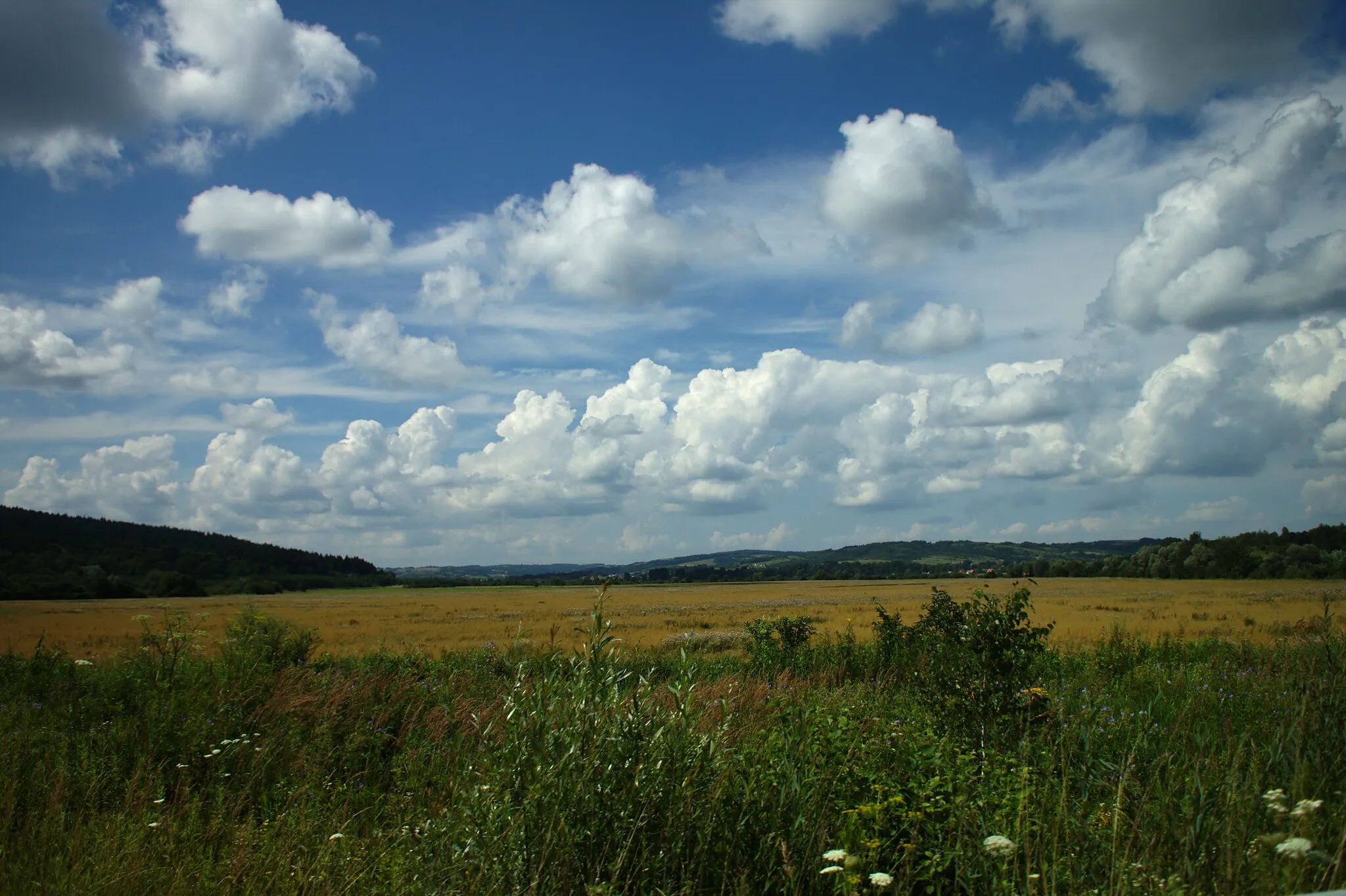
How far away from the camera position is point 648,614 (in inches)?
2398

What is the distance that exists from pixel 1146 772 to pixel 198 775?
9.05m

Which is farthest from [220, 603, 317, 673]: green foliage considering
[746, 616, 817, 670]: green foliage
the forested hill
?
the forested hill

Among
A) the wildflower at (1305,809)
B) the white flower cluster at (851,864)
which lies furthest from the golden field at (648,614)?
the wildflower at (1305,809)

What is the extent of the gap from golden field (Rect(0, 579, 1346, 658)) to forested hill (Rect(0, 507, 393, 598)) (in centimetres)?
206

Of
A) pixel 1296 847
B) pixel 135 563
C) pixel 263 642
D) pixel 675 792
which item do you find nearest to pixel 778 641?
pixel 263 642

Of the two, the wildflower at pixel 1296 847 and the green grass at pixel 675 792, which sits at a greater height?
the wildflower at pixel 1296 847

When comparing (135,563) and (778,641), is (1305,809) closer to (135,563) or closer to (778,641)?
(778,641)

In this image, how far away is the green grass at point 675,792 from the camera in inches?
152

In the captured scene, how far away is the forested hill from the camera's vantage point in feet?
148

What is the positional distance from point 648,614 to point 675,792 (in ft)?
190

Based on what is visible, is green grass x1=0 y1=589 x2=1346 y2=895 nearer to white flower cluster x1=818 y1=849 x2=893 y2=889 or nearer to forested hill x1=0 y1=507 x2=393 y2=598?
white flower cluster x1=818 y1=849 x2=893 y2=889

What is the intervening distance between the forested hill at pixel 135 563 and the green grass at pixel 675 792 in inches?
1510

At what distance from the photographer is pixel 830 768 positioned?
508 centimetres

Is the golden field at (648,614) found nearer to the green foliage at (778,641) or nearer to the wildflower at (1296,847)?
the wildflower at (1296,847)
